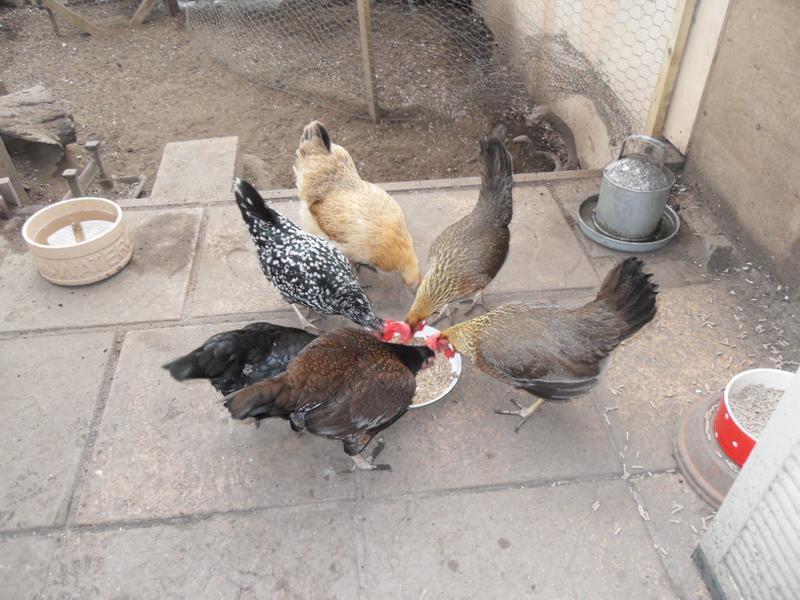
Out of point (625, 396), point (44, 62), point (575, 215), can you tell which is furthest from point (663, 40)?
point (44, 62)

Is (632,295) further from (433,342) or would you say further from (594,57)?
(594,57)

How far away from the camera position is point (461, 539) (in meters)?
2.58

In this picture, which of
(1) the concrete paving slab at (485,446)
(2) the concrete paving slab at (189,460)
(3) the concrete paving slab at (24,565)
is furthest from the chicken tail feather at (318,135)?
(3) the concrete paving slab at (24,565)

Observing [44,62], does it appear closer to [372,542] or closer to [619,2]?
[619,2]

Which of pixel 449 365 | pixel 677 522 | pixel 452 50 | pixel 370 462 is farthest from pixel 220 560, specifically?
pixel 452 50

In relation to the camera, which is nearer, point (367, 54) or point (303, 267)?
point (303, 267)

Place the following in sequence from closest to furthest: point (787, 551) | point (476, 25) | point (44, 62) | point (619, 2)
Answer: point (787, 551) → point (619, 2) → point (476, 25) → point (44, 62)

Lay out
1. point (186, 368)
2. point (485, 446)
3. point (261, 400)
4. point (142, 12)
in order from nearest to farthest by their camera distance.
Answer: point (261, 400) → point (186, 368) → point (485, 446) → point (142, 12)

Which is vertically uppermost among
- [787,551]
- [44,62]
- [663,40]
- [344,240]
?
[663,40]

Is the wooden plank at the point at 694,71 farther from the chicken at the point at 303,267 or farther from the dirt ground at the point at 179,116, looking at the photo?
the chicken at the point at 303,267

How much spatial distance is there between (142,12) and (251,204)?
7.38 meters

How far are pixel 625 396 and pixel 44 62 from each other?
8396mm

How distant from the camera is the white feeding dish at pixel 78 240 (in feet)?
11.8

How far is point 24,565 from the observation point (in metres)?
2.50
